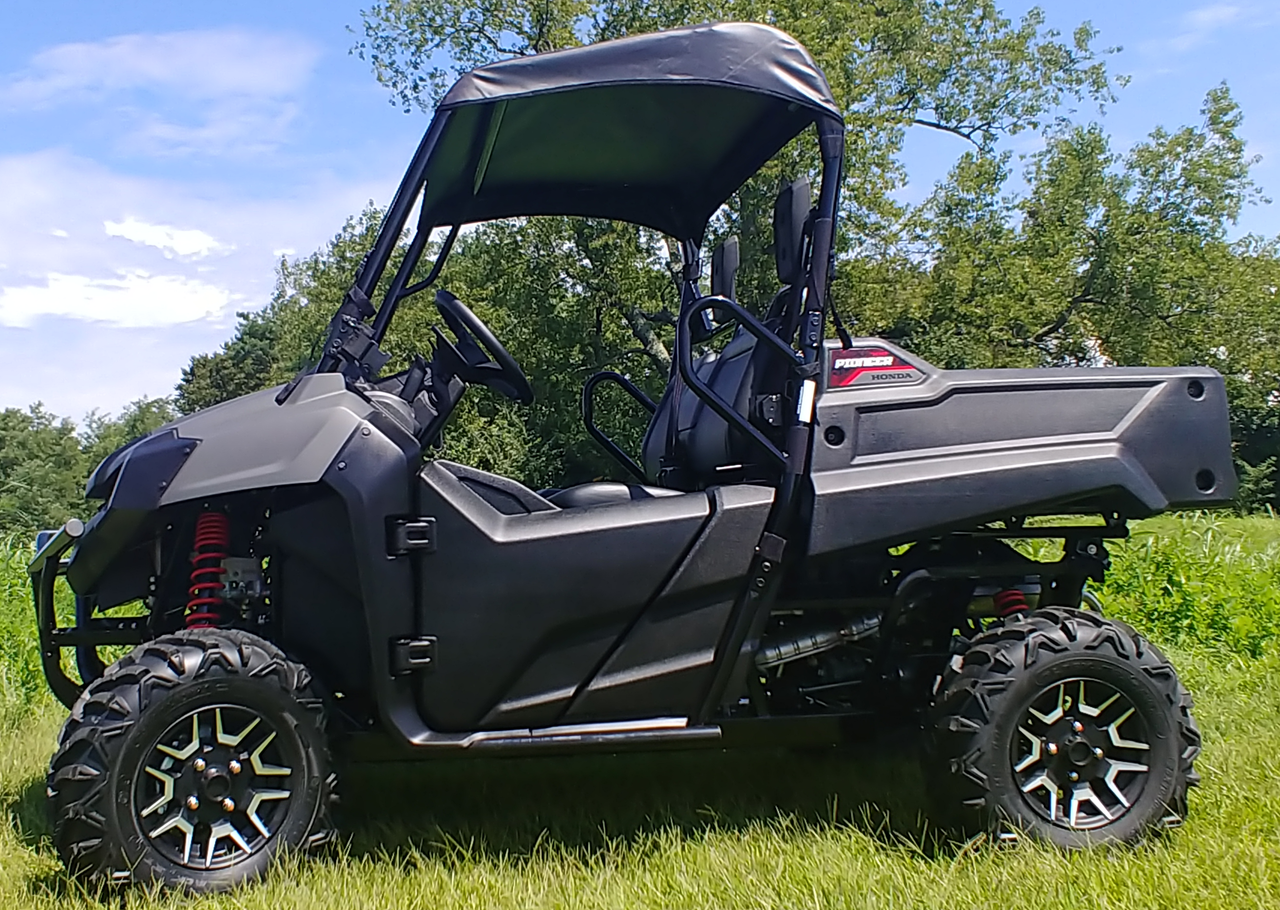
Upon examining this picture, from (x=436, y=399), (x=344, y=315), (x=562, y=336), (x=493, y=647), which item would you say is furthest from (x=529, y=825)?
(x=562, y=336)

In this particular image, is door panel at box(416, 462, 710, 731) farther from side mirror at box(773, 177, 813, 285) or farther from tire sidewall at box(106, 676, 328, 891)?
side mirror at box(773, 177, 813, 285)

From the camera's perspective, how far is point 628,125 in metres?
3.70

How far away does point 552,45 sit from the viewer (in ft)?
72.4

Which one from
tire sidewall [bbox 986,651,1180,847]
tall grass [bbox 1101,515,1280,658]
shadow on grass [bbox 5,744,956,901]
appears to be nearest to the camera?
tire sidewall [bbox 986,651,1180,847]

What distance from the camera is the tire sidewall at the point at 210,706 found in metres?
2.72

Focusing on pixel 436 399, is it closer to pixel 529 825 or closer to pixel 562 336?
pixel 529 825

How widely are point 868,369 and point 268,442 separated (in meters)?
1.70

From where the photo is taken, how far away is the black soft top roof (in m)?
3.06

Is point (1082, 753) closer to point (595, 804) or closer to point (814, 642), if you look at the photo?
point (814, 642)

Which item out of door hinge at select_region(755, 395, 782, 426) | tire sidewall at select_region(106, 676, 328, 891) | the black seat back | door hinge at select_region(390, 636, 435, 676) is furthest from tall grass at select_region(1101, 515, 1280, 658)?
tire sidewall at select_region(106, 676, 328, 891)

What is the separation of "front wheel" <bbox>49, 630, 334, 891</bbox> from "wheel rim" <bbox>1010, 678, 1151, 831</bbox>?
194cm

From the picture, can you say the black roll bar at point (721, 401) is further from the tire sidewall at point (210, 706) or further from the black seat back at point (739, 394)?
the tire sidewall at point (210, 706)

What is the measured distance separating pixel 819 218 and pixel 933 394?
61 centimetres

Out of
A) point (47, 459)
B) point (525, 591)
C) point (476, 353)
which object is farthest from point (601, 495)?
point (47, 459)
